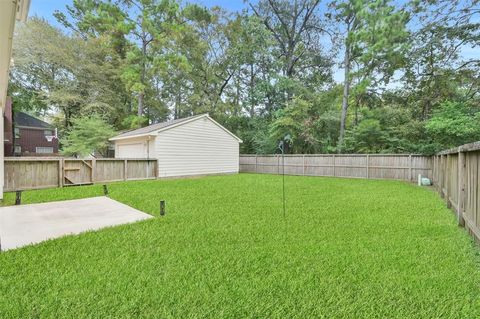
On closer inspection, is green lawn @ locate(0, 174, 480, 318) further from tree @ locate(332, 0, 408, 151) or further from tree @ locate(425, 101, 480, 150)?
tree @ locate(332, 0, 408, 151)

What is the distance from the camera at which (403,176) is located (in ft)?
39.1

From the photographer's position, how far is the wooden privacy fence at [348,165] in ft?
38.2

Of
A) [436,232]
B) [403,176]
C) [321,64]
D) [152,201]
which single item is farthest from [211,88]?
[436,232]

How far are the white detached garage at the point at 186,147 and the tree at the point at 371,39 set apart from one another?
706 cm

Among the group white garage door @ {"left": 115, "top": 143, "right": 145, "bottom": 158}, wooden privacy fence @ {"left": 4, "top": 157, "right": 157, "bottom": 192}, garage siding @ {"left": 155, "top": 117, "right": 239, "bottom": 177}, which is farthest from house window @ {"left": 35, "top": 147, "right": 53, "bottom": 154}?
garage siding @ {"left": 155, "top": 117, "right": 239, "bottom": 177}

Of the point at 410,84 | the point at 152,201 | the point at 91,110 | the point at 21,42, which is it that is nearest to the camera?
the point at 152,201

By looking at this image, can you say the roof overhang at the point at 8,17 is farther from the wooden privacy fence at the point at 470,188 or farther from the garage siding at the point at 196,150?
the garage siding at the point at 196,150

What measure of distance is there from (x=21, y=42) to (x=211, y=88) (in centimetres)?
1443

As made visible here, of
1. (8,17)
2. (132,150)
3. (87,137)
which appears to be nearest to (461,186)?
(8,17)

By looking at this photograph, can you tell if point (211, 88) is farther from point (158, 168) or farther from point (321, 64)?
point (158, 168)

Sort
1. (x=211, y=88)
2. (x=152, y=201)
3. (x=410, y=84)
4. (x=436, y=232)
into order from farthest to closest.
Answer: (x=211, y=88)
(x=410, y=84)
(x=152, y=201)
(x=436, y=232)

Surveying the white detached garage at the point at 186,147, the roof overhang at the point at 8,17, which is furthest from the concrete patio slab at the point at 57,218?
the white detached garage at the point at 186,147

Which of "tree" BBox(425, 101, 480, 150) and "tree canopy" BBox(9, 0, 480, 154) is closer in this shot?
"tree" BBox(425, 101, 480, 150)

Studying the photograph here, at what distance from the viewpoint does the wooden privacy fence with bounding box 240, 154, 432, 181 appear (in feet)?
38.2
